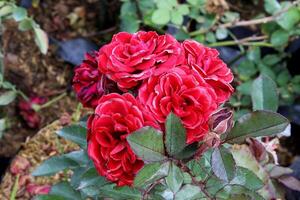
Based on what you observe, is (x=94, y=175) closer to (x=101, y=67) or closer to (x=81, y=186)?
(x=81, y=186)

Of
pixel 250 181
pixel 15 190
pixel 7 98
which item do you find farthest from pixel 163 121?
pixel 7 98

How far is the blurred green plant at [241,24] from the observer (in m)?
1.83

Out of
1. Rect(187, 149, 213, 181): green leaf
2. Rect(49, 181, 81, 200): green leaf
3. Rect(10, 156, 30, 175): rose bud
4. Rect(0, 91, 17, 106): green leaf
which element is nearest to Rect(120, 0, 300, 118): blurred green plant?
Rect(0, 91, 17, 106): green leaf

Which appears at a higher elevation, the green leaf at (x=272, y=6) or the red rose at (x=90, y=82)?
the red rose at (x=90, y=82)

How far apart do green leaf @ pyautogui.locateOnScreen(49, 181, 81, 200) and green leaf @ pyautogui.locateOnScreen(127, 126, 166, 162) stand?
41 cm

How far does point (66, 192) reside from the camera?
4.29ft

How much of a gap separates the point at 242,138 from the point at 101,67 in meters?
0.26

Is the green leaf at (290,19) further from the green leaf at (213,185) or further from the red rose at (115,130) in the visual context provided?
the red rose at (115,130)

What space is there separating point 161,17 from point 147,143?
953 mm

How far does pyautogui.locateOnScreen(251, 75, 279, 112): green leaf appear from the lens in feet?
4.33

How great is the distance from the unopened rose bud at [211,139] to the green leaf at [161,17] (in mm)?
892

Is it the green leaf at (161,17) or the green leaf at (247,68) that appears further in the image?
the green leaf at (247,68)

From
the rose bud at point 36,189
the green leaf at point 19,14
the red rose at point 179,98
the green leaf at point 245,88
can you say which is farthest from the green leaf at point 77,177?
the green leaf at point 245,88

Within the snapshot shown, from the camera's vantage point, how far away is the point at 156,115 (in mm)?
917
